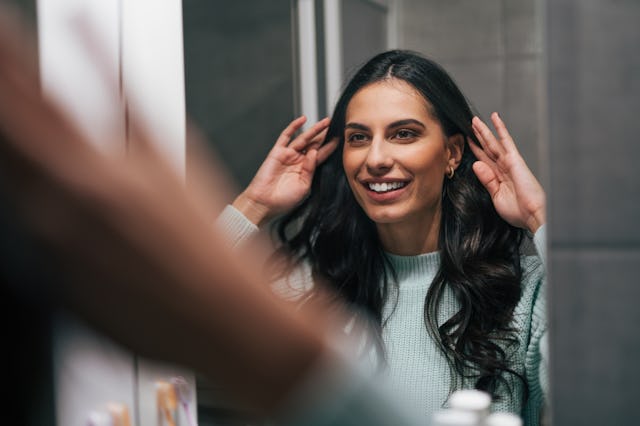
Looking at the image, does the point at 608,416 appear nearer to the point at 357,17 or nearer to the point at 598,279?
the point at 598,279

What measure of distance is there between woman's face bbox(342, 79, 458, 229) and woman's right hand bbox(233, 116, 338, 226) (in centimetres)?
9

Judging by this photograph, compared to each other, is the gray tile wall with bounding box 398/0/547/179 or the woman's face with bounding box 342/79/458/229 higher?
the gray tile wall with bounding box 398/0/547/179

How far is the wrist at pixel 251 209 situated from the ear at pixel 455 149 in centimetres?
33

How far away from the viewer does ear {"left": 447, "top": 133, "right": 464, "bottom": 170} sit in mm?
1108

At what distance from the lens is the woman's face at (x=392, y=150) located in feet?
3.43

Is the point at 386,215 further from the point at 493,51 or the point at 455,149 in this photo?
the point at 493,51

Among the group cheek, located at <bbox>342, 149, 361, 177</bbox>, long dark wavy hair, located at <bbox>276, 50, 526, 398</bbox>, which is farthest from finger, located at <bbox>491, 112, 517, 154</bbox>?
cheek, located at <bbox>342, 149, 361, 177</bbox>

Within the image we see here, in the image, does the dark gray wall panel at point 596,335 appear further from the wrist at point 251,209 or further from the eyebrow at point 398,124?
the wrist at point 251,209

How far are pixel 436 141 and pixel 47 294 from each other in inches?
34.8

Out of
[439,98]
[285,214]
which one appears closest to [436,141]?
[439,98]

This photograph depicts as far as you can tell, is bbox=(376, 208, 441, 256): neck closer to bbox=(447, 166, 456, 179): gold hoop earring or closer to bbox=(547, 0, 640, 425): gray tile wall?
bbox=(447, 166, 456, 179): gold hoop earring

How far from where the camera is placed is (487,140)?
1025 mm

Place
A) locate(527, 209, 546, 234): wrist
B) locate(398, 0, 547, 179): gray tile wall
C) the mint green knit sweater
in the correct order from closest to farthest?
1. locate(527, 209, 546, 234): wrist
2. the mint green knit sweater
3. locate(398, 0, 547, 179): gray tile wall

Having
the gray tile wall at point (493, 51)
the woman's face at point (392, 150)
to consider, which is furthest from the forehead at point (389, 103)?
the gray tile wall at point (493, 51)
